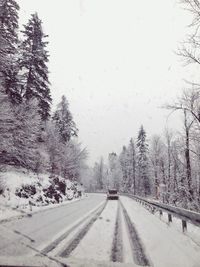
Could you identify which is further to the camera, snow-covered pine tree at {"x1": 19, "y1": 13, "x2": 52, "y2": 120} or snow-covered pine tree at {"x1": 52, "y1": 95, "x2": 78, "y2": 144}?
snow-covered pine tree at {"x1": 52, "y1": 95, "x2": 78, "y2": 144}

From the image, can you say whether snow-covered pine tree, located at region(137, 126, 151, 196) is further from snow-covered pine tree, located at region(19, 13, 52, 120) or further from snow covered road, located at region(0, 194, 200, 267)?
snow covered road, located at region(0, 194, 200, 267)

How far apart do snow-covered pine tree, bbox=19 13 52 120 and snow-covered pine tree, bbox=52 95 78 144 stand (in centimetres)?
2294

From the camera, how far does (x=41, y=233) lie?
9352 mm

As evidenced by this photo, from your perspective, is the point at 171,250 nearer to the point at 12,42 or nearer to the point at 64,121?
the point at 12,42

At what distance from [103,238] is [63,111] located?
51.2 metres

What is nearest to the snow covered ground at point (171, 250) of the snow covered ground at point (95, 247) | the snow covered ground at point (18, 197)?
the snow covered ground at point (95, 247)

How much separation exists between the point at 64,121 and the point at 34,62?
26.4 metres

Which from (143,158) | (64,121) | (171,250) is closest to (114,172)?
(143,158)

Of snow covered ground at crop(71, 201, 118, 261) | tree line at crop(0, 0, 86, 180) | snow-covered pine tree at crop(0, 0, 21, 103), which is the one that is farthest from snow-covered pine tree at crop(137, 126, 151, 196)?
snow covered ground at crop(71, 201, 118, 261)

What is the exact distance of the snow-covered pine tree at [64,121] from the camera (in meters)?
56.5

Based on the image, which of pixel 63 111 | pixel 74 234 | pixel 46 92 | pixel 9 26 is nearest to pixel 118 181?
pixel 63 111

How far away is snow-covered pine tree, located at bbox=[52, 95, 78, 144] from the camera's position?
56.5 meters

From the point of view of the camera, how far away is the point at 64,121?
57375mm

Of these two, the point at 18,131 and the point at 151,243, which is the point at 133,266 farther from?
the point at 18,131
